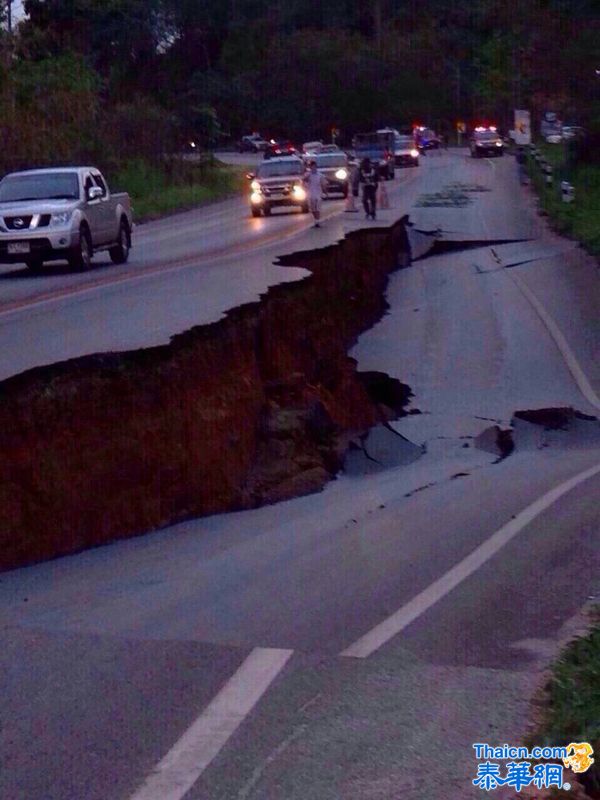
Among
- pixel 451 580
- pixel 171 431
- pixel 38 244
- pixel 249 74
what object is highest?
pixel 249 74

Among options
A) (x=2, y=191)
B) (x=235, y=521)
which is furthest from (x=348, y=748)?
(x=2, y=191)

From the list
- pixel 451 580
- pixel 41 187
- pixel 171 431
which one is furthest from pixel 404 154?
pixel 451 580

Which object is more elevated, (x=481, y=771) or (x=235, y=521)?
(x=481, y=771)

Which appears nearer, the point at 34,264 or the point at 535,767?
the point at 535,767

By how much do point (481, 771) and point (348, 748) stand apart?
1.87 ft

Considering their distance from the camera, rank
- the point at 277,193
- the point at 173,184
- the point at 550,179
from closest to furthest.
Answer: the point at 277,193 < the point at 550,179 < the point at 173,184

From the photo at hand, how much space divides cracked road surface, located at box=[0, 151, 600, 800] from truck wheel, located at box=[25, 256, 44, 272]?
11.3 metres

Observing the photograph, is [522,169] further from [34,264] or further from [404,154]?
[34,264]

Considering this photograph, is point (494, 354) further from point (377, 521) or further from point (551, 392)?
point (377, 521)

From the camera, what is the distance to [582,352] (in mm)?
18062

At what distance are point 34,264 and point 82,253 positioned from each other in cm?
112

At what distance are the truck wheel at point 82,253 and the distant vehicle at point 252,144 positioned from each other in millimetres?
70484

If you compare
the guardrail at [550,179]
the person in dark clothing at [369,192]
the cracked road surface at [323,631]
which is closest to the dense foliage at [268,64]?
the guardrail at [550,179]

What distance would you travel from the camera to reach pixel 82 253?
78.7 ft
